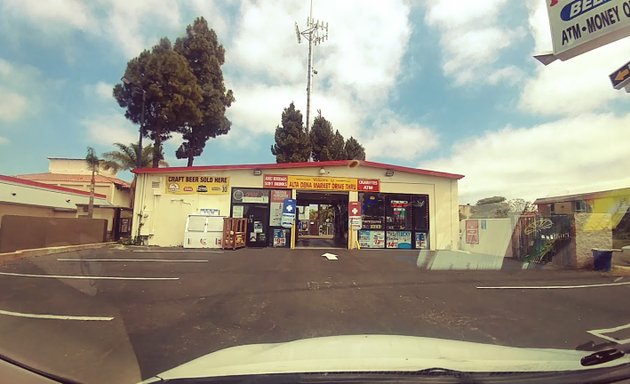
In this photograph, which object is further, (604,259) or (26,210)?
(26,210)

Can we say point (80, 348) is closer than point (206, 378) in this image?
No

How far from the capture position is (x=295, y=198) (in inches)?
788

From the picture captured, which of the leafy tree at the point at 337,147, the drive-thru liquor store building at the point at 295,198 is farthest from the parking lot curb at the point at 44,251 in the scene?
the leafy tree at the point at 337,147

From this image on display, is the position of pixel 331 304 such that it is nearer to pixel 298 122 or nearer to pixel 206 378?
pixel 206 378

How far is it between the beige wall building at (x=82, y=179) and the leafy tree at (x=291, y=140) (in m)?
13.3

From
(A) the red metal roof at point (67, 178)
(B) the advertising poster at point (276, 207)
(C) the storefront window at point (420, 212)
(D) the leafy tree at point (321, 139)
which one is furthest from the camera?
(A) the red metal roof at point (67, 178)

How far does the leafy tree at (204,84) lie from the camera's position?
2870 centimetres

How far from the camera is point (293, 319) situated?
5.76 metres

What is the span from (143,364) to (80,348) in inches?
42.3

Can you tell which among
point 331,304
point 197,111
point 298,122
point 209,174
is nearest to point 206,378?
point 331,304

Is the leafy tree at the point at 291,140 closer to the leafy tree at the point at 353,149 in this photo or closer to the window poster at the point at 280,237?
the leafy tree at the point at 353,149

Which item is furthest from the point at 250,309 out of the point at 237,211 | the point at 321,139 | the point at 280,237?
the point at 321,139

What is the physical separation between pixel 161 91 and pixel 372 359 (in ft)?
86.3

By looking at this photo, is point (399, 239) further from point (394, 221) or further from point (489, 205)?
point (489, 205)
